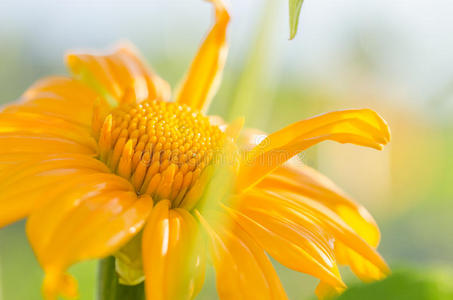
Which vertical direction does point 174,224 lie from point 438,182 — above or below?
above

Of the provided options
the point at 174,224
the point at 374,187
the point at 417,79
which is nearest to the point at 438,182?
the point at 374,187

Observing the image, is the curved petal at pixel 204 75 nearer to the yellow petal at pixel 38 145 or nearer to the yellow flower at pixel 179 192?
the yellow flower at pixel 179 192

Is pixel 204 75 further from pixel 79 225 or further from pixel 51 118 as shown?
pixel 79 225

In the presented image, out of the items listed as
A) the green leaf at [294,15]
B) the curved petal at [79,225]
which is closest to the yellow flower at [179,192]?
the curved petal at [79,225]

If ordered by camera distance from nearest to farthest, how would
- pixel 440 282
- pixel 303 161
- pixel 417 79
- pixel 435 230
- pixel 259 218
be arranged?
1. pixel 440 282
2. pixel 259 218
3. pixel 303 161
4. pixel 417 79
5. pixel 435 230

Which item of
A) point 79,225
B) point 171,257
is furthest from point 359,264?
point 79,225

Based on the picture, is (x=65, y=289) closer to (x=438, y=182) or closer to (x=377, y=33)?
(x=377, y=33)

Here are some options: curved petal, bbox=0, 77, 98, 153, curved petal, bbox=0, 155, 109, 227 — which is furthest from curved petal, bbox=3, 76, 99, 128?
curved petal, bbox=0, 155, 109, 227
